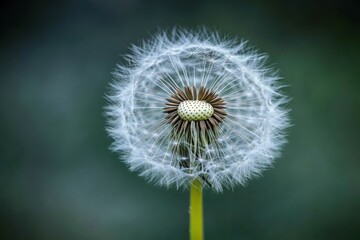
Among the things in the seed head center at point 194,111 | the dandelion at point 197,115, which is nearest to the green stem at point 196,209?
the dandelion at point 197,115

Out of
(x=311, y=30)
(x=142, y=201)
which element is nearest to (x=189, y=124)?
(x=142, y=201)

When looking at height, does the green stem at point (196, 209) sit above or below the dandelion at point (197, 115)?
below

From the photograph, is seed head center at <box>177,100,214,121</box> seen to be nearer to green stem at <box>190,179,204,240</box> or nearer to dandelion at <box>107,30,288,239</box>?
dandelion at <box>107,30,288,239</box>

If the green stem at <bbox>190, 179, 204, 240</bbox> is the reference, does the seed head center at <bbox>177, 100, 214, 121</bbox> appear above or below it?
above

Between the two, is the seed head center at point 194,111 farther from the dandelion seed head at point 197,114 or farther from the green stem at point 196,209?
the green stem at point 196,209

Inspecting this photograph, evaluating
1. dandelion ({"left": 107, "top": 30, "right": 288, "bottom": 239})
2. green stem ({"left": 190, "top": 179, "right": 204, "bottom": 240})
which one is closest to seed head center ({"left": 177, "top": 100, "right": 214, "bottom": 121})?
dandelion ({"left": 107, "top": 30, "right": 288, "bottom": 239})

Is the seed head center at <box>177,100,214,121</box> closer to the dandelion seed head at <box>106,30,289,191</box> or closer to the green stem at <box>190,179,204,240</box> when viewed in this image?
the dandelion seed head at <box>106,30,289,191</box>
